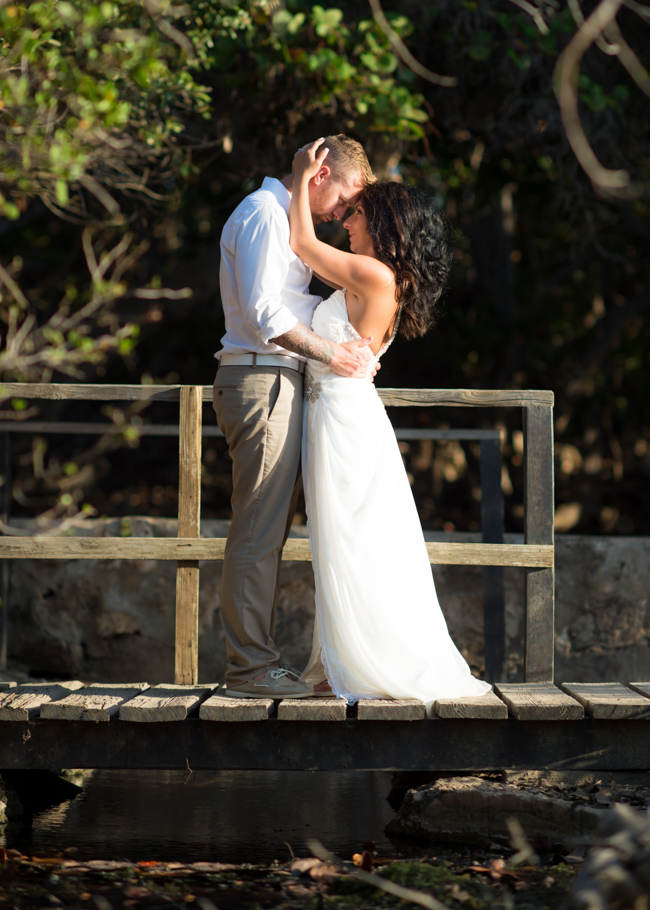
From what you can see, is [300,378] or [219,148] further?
[219,148]

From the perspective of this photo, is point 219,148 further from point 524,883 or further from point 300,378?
point 524,883

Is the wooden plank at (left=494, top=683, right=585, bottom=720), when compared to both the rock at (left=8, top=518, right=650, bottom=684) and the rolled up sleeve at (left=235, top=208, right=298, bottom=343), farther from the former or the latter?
the rock at (left=8, top=518, right=650, bottom=684)

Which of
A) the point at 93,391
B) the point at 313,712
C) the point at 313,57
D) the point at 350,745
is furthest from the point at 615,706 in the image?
the point at 313,57

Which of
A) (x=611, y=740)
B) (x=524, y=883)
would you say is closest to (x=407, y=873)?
(x=524, y=883)

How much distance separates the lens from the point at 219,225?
814 centimetres

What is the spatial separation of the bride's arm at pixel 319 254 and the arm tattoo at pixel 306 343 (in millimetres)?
207

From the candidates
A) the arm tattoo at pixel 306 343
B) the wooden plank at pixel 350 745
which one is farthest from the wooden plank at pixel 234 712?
the arm tattoo at pixel 306 343

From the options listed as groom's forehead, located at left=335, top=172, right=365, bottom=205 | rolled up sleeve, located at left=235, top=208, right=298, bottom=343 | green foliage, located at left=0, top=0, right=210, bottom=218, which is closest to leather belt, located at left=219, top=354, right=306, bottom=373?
rolled up sleeve, located at left=235, top=208, right=298, bottom=343

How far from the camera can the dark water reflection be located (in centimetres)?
299

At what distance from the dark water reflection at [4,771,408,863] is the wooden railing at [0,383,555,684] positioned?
0.53 m

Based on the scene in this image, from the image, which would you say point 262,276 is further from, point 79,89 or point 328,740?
point 328,740

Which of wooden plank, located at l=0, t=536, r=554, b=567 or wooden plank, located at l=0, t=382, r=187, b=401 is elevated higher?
wooden plank, located at l=0, t=382, r=187, b=401

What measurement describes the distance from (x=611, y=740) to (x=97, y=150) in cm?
368

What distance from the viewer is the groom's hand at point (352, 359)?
122 inches
